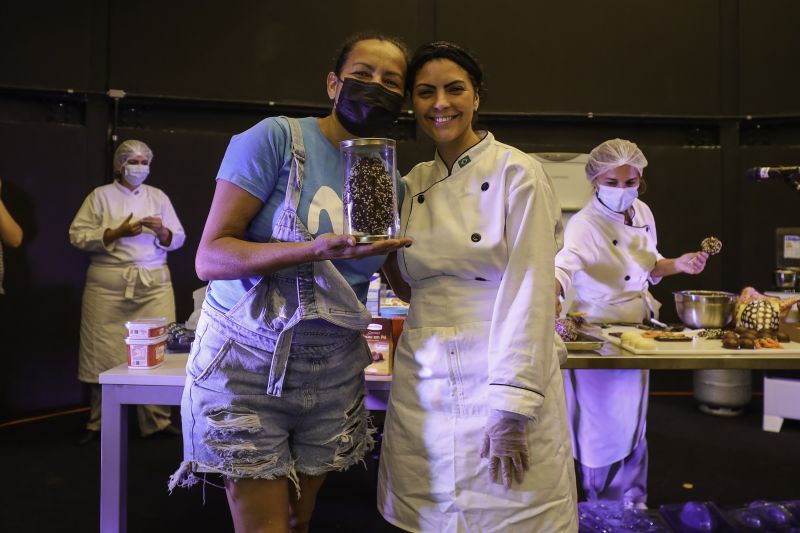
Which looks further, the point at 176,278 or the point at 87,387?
the point at 176,278

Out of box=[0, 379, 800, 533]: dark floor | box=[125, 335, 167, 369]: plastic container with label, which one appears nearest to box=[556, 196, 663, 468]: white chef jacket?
box=[0, 379, 800, 533]: dark floor

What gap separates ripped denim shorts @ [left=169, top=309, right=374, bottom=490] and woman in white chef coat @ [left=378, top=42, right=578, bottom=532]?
0.15 m

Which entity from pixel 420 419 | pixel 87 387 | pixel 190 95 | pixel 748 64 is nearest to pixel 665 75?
pixel 748 64

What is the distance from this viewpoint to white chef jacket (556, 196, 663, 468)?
8.02 feet

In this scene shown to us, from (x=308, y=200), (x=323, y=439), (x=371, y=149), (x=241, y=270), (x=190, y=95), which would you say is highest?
(x=190, y=95)

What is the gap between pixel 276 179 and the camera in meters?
1.30

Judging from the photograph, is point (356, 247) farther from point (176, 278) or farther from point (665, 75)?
point (665, 75)

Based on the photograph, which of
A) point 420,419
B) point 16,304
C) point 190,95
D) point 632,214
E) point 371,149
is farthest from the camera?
point 190,95

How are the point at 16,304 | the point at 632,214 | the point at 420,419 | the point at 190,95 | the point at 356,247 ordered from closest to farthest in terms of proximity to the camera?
the point at 356,247, the point at 420,419, the point at 632,214, the point at 16,304, the point at 190,95

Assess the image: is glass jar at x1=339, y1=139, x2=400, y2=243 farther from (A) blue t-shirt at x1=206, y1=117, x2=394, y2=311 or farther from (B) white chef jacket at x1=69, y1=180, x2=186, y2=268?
(B) white chef jacket at x1=69, y1=180, x2=186, y2=268

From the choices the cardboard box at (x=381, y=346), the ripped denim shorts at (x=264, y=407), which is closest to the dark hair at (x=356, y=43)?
the ripped denim shorts at (x=264, y=407)

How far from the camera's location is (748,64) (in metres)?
5.06

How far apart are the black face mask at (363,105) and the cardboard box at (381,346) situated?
68 centimetres

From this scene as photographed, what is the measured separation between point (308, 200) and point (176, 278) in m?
3.97
